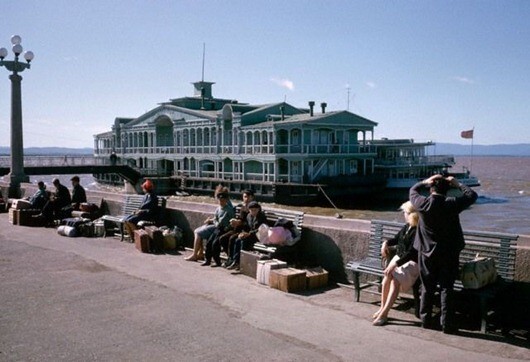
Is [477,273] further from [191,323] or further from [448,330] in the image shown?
[191,323]

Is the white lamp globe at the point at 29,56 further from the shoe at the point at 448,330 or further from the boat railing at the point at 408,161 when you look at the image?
the boat railing at the point at 408,161

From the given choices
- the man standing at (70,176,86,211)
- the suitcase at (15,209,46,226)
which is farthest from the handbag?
the suitcase at (15,209,46,226)

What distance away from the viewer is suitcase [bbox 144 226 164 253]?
977 cm

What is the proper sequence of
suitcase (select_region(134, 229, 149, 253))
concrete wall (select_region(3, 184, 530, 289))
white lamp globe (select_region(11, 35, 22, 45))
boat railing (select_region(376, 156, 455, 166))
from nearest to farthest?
concrete wall (select_region(3, 184, 530, 289)) → suitcase (select_region(134, 229, 149, 253)) → white lamp globe (select_region(11, 35, 22, 45)) → boat railing (select_region(376, 156, 455, 166))

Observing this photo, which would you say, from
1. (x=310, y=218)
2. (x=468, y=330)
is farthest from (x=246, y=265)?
(x=468, y=330)

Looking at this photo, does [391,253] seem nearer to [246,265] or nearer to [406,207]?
[406,207]

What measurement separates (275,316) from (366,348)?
4.20ft

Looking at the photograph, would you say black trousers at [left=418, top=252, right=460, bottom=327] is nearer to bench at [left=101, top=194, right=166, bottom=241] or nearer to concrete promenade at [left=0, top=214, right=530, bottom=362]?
concrete promenade at [left=0, top=214, right=530, bottom=362]

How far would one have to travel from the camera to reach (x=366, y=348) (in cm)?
505

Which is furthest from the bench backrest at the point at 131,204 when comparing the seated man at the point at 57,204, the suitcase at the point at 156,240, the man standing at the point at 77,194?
the seated man at the point at 57,204

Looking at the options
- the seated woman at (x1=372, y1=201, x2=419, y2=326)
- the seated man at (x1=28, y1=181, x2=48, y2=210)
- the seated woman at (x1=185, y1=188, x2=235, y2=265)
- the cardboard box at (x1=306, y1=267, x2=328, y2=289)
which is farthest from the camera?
the seated man at (x1=28, y1=181, x2=48, y2=210)

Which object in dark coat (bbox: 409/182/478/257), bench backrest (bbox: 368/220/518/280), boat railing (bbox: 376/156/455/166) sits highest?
boat railing (bbox: 376/156/455/166)

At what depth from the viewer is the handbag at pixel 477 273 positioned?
17.9ft

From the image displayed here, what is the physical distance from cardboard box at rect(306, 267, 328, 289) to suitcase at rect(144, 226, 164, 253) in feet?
11.4
